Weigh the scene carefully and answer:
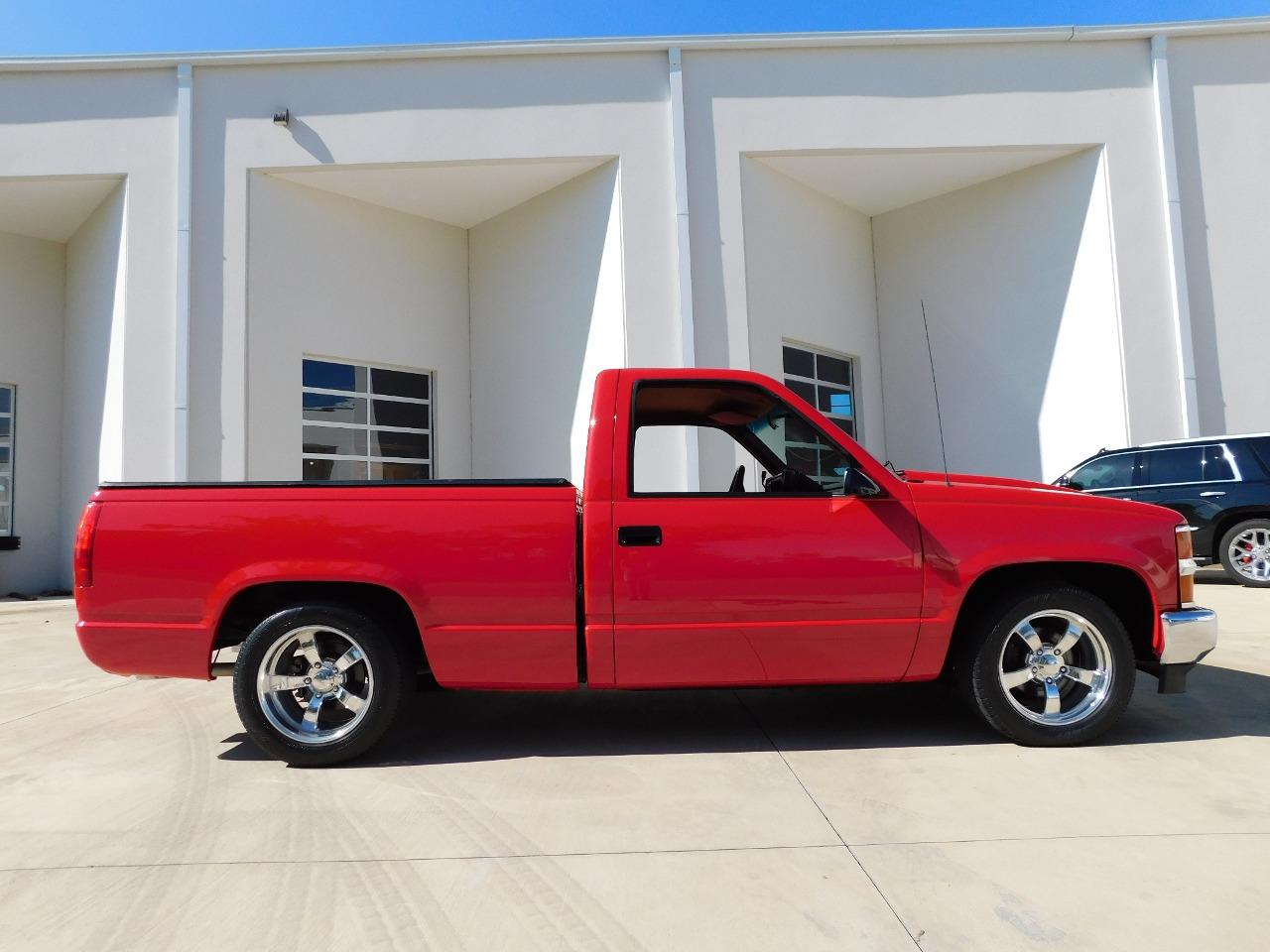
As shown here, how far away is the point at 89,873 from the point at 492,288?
1034 centimetres

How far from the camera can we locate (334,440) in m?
11.2

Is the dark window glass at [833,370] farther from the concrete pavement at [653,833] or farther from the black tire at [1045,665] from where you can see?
the black tire at [1045,665]

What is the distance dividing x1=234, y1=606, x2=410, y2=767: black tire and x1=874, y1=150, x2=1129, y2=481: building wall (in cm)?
960

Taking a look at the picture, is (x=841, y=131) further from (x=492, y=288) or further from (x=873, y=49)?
(x=492, y=288)

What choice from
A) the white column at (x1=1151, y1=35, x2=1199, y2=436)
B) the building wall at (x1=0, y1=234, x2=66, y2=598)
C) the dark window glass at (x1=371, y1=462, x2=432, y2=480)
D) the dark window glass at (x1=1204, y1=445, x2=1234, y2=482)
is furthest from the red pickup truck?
the building wall at (x1=0, y1=234, x2=66, y2=598)

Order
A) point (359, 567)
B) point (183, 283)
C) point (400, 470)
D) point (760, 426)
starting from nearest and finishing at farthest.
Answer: point (359, 567) < point (760, 426) < point (183, 283) < point (400, 470)

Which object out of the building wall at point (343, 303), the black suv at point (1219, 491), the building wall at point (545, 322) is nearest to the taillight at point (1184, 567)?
the black suv at point (1219, 491)

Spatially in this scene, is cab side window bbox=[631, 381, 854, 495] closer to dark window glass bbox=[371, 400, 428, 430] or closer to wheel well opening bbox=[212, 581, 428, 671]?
wheel well opening bbox=[212, 581, 428, 671]

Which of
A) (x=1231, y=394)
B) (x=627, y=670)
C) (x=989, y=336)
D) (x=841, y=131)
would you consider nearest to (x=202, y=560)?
(x=627, y=670)

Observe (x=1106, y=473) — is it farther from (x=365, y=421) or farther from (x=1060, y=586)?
(x=365, y=421)

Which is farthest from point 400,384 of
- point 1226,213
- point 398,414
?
point 1226,213

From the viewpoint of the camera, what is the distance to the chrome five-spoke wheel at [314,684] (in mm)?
3682

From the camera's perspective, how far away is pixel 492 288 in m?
12.2

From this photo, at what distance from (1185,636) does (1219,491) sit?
6.65 m
